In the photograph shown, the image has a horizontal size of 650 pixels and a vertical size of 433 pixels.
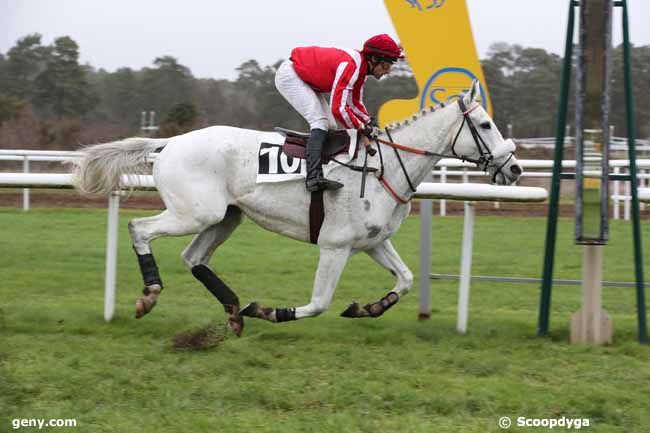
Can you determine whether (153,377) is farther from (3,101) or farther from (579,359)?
(3,101)

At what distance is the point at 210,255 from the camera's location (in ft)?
20.0

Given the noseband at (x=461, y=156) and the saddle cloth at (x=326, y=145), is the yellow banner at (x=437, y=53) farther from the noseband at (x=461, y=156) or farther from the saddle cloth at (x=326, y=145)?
the saddle cloth at (x=326, y=145)

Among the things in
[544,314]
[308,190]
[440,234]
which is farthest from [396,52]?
[440,234]

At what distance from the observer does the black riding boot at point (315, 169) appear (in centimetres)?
546

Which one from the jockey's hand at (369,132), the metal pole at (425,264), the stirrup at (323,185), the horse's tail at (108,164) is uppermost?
the jockey's hand at (369,132)

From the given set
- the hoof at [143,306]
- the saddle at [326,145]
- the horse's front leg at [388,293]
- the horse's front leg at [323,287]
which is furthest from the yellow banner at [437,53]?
the hoof at [143,306]

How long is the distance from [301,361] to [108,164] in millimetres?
1981

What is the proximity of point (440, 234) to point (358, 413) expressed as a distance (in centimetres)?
749

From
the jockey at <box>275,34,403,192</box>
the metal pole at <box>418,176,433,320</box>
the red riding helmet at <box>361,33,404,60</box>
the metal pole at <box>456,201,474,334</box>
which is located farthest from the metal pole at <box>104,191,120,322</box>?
the metal pole at <box>456,201,474,334</box>

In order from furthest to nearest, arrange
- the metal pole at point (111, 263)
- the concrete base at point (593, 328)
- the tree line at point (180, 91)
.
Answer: the tree line at point (180, 91)
the metal pole at point (111, 263)
the concrete base at point (593, 328)

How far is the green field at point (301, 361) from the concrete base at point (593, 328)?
Result: 0.30 ft

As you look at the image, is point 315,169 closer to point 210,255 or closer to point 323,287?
point 323,287

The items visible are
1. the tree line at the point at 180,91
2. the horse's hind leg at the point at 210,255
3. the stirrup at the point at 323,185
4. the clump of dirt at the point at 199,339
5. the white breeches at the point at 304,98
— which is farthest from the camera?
the tree line at the point at 180,91

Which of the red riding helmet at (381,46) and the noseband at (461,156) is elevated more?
the red riding helmet at (381,46)
